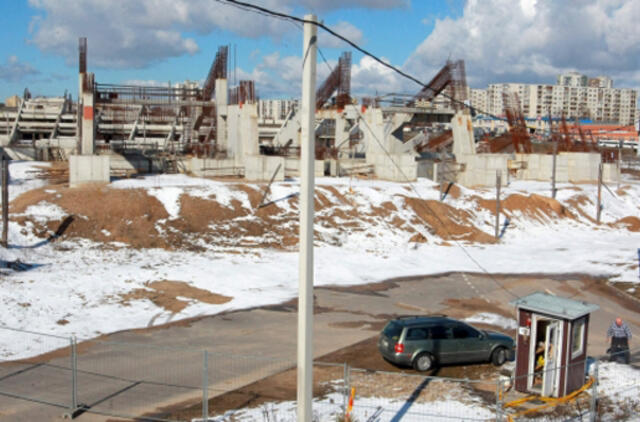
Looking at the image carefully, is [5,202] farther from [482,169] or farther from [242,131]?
[482,169]

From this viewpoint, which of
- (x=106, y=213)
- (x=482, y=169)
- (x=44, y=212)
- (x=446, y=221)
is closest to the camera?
(x=44, y=212)

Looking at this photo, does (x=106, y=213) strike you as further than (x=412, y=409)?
Yes

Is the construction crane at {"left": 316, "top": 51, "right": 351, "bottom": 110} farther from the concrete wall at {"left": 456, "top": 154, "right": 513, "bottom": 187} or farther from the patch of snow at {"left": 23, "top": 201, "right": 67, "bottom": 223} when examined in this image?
the patch of snow at {"left": 23, "top": 201, "right": 67, "bottom": 223}

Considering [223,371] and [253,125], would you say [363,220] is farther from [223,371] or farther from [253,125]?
[223,371]

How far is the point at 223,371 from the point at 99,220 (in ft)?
62.6

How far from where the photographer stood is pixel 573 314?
1312 centimetres

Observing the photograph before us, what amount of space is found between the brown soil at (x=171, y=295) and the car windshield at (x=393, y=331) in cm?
878

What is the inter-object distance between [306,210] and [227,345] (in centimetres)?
1049

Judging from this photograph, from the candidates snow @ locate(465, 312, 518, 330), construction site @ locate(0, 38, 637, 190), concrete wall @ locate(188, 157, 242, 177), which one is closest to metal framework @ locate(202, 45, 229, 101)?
construction site @ locate(0, 38, 637, 190)

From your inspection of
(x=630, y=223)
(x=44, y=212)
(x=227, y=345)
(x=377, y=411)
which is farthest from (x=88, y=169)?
(x=630, y=223)

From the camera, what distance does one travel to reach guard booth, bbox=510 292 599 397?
1312cm

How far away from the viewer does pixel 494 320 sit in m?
21.8

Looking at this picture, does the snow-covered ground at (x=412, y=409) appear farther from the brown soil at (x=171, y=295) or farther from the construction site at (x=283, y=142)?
the construction site at (x=283, y=142)

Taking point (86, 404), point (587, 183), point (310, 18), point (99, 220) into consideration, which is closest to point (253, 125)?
point (99, 220)
